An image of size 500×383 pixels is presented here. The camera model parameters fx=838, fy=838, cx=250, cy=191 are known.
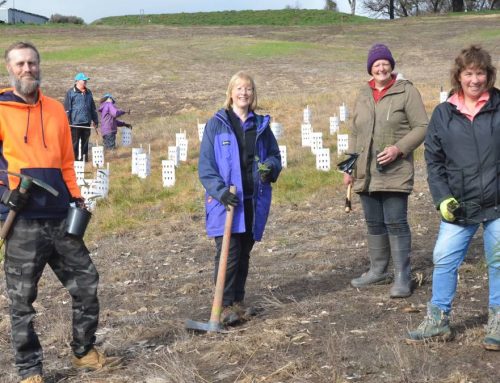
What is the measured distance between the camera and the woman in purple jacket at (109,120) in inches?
638

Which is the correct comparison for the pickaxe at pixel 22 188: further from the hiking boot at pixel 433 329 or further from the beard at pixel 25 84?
the hiking boot at pixel 433 329

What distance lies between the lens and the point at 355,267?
6.86 m

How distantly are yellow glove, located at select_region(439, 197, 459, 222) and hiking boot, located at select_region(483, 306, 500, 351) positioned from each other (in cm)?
56

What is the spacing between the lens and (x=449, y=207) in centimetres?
441

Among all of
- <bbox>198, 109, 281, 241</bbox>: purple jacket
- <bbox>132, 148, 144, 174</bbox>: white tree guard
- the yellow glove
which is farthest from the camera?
<bbox>132, 148, 144, 174</bbox>: white tree guard

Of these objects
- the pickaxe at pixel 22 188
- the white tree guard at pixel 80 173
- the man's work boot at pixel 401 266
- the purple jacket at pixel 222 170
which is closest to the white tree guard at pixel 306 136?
the white tree guard at pixel 80 173

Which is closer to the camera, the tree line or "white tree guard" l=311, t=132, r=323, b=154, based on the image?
"white tree guard" l=311, t=132, r=323, b=154

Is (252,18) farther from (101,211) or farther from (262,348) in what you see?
(262,348)

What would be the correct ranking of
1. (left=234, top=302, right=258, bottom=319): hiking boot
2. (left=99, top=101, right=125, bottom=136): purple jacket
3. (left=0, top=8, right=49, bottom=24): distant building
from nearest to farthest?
(left=234, top=302, right=258, bottom=319): hiking boot → (left=99, top=101, right=125, bottom=136): purple jacket → (left=0, top=8, right=49, bottom=24): distant building

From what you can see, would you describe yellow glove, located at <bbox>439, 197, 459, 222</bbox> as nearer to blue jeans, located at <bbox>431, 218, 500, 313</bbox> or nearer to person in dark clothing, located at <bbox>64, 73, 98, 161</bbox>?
blue jeans, located at <bbox>431, 218, 500, 313</bbox>

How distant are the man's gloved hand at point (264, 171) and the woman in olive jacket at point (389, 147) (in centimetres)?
76

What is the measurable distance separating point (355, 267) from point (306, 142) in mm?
8143

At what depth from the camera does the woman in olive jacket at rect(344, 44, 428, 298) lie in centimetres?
558

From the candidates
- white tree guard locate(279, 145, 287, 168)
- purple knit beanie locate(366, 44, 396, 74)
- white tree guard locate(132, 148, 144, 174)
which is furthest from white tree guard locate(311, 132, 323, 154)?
purple knit beanie locate(366, 44, 396, 74)
